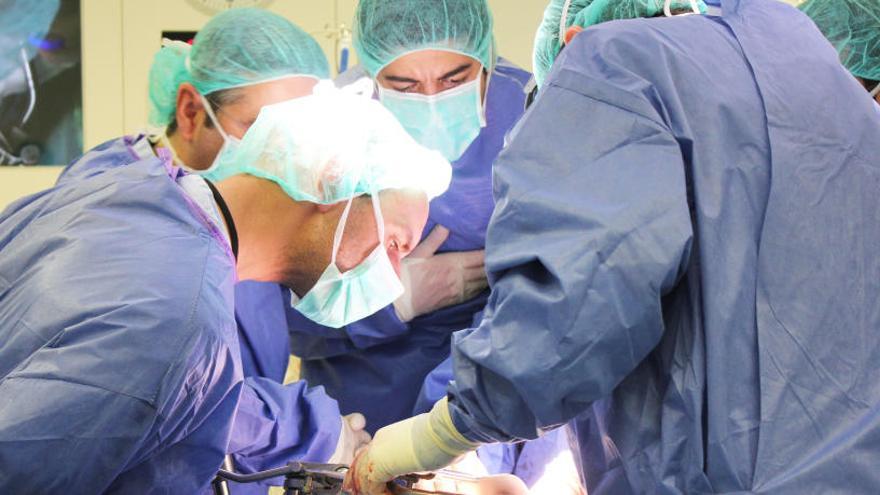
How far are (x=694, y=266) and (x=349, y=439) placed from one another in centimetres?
113

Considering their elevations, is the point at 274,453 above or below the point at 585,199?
below

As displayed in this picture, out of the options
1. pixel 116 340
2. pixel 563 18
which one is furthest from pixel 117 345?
pixel 563 18

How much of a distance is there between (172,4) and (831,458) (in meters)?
3.57

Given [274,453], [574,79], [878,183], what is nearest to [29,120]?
[274,453]

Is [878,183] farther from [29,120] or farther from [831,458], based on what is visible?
[29,120]

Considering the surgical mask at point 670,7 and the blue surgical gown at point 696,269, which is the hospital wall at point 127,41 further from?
the blue surgical gown at point 696,269

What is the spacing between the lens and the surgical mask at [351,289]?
1932 mm

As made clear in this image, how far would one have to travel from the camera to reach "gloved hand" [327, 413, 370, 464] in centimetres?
217

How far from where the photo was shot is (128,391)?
1405 millimetres

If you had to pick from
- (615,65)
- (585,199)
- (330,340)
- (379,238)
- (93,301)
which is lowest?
(330,340)

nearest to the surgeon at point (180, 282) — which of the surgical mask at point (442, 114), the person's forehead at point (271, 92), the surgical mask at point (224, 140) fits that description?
the surgical mask at point (224, 140)

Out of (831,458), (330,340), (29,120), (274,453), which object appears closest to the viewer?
(831,458)

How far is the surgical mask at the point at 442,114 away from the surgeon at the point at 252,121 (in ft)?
1.05

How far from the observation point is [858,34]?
6.70 ft
